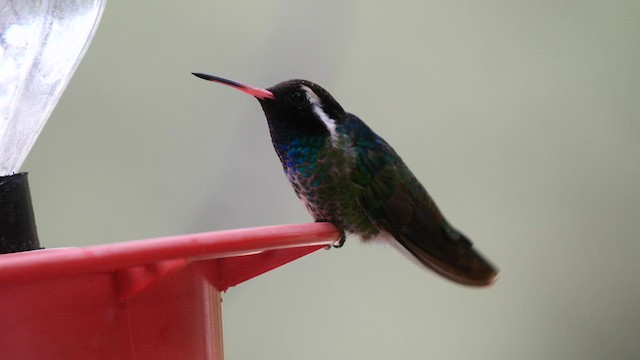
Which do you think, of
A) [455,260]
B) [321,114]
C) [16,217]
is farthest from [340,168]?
[16,217]

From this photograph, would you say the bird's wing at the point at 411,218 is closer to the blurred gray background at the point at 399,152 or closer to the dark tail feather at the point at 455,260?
the dark tail feather at the point at 455,260

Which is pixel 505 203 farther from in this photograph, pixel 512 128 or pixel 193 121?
pixel 193 121

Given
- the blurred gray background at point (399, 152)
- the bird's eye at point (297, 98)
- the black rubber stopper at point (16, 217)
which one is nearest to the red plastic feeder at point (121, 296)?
the black rubber stopper at point (16, 217)

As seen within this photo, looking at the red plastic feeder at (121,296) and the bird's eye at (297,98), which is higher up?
the bird's eye at (297,98)

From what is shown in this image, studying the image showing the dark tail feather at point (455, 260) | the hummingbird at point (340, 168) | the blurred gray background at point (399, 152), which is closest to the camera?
the dark tail feather at point (455, 260)

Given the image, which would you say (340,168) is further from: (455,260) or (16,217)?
(16,217)
